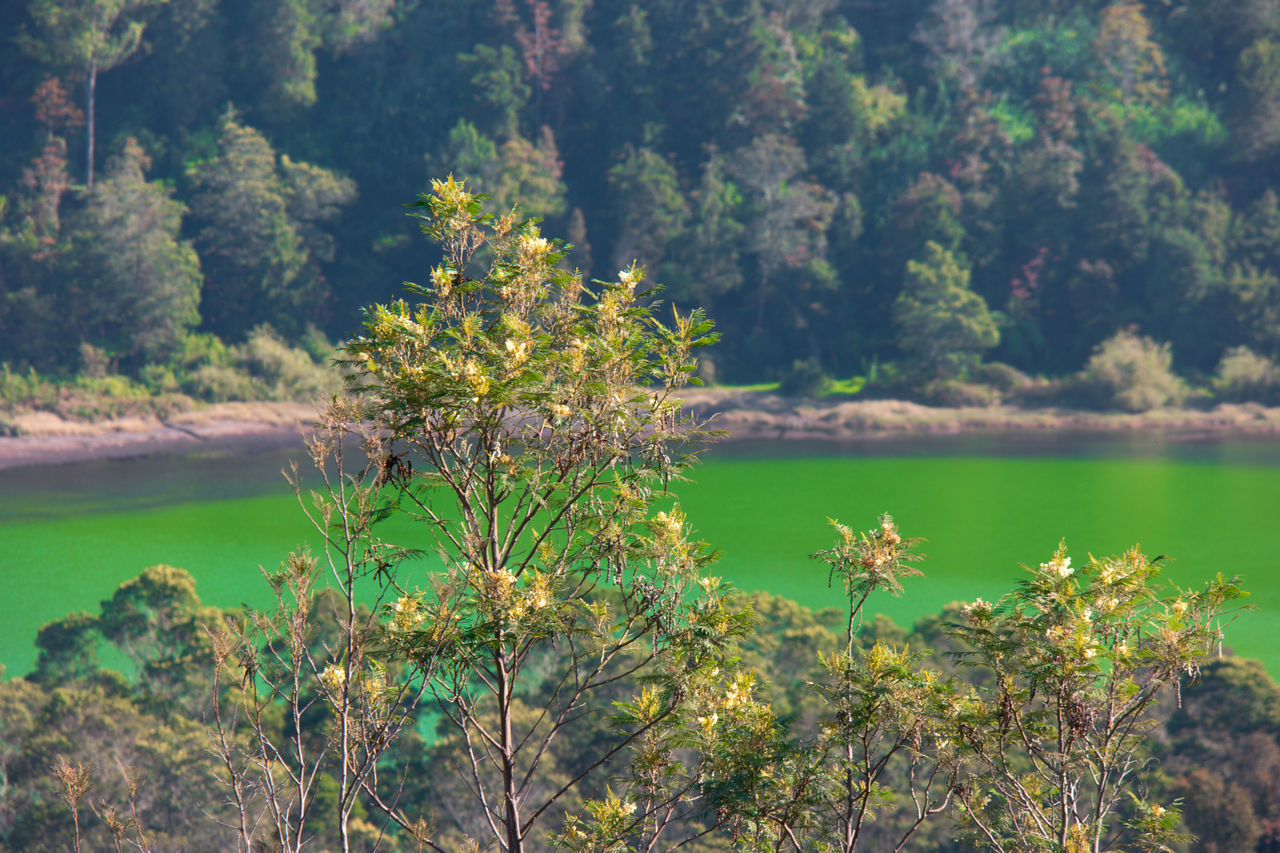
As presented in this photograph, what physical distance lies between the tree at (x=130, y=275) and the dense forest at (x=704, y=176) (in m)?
0.09

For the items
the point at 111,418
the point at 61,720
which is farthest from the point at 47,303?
the point at 61,720

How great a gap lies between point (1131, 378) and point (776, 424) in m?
10.6

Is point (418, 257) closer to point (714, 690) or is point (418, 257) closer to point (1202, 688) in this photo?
point (1202, 688)

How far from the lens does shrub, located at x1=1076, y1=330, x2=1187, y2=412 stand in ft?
113

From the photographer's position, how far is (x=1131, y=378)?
113 ft

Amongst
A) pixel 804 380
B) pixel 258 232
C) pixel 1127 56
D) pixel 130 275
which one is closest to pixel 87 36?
pixel 258 232

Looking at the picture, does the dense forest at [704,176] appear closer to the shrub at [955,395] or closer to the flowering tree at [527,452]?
the shrub at [955,395]

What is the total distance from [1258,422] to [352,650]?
114 ft

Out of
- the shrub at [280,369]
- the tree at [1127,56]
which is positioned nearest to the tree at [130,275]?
the shrub at [280,369]

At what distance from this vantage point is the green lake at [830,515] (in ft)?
62.8

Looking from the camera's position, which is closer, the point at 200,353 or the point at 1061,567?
the point at 1061,567

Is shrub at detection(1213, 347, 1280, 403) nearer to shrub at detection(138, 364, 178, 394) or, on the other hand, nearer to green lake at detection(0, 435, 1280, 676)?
green lake at detection(0, 435, 1280, 676)

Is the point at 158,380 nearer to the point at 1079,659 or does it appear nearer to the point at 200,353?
the point at 200,353

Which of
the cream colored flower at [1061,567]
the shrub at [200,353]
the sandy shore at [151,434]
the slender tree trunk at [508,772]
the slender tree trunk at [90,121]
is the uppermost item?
the slender tree trunk at [90,121]
